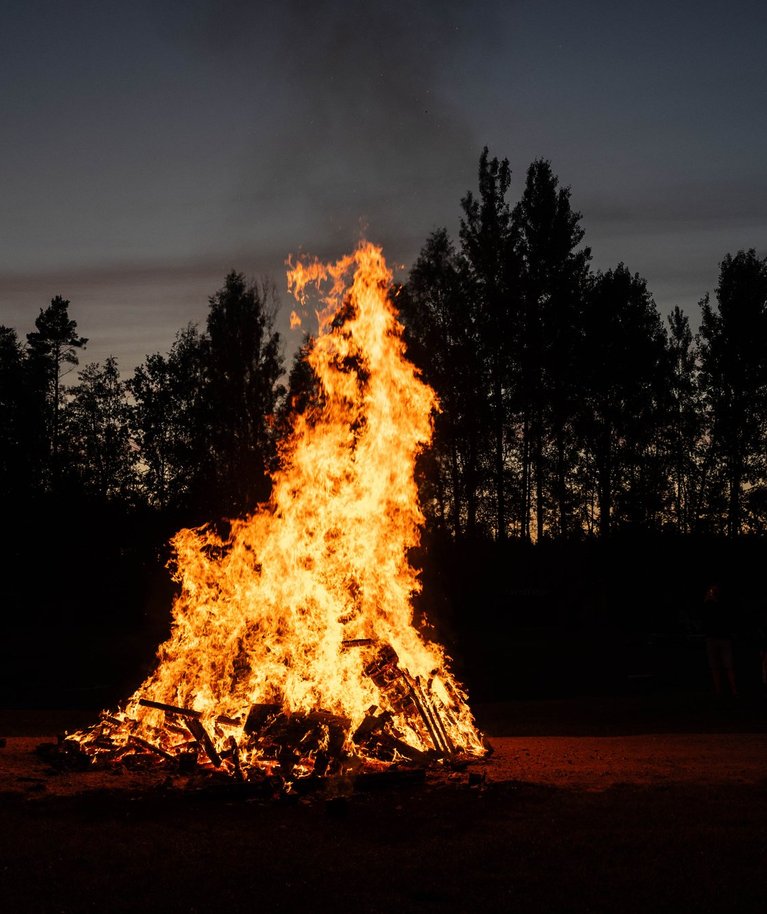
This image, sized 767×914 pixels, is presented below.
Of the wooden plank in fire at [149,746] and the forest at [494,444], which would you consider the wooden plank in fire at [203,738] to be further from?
the forest at [494,444]

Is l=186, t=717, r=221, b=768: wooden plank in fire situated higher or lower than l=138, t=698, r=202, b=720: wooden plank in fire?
lower

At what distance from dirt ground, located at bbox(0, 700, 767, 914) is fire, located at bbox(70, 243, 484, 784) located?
916mm

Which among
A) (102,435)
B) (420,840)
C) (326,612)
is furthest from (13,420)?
(420,840)

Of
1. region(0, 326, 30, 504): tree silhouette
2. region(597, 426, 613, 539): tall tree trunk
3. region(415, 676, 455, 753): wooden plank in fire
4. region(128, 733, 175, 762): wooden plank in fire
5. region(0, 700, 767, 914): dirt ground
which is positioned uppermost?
region(0, 326, 30, 504): tree silhouette

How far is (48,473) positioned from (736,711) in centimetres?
4088

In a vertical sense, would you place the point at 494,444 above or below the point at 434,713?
above

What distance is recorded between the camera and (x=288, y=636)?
11070mm

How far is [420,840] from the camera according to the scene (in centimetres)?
746

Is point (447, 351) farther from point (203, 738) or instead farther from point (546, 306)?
point (203, 738)

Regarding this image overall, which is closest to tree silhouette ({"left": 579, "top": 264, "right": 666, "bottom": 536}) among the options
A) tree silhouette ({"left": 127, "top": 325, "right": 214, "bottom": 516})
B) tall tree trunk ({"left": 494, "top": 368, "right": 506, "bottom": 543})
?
tall tree trunk ({"left": 494, "top": 368, "right": 506, "bottom": 543})

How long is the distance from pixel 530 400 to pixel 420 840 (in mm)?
29592

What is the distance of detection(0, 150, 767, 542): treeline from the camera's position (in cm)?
3400

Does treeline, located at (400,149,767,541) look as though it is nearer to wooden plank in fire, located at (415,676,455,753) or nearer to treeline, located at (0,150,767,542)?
treeline, located at (0,150,767,542)

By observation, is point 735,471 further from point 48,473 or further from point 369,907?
point 369,907
